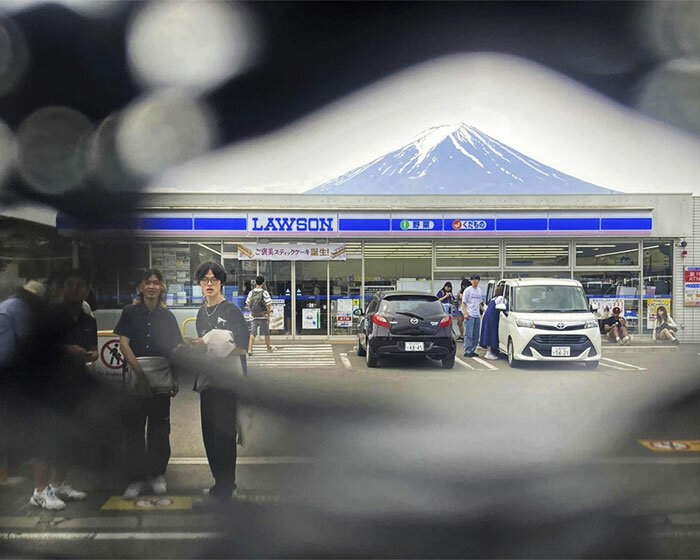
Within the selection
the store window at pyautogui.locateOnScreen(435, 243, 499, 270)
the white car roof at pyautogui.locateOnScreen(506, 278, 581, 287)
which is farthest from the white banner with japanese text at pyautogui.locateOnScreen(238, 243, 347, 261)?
the white car roof at pyautogui.locateOnScreen(506, 278, 581, 287)

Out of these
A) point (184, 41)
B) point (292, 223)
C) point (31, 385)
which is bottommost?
point (31, 385)

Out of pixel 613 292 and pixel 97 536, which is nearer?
pixel 613 292

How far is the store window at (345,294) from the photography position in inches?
53.6

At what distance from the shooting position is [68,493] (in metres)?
1.58

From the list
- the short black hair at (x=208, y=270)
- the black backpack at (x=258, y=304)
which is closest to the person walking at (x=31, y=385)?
the short black hair at (x=208, y=270)

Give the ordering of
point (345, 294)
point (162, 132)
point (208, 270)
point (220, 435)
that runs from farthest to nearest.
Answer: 1. point (220, 435)
2. point (345, 294)
3. point (162, 132)
4. point (208, 270)

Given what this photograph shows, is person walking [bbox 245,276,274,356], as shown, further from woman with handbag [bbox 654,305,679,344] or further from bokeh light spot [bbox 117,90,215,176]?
woman with handbag [bbox 654,305,679,344]

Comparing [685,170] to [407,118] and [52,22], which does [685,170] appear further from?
[52,22]

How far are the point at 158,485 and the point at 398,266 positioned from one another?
3.51 feet

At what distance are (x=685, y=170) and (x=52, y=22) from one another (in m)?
1.89

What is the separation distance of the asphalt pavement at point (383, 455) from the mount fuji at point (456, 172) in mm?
538

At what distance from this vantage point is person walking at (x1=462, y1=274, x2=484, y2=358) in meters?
1.36

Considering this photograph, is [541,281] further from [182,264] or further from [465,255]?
[182,264]

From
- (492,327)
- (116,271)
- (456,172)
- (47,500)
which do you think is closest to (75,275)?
(116,271)
